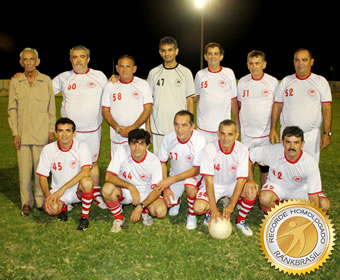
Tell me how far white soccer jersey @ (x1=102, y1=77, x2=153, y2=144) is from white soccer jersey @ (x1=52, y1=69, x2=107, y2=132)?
0.17 meters

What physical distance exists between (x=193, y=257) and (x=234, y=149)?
148 centimetres

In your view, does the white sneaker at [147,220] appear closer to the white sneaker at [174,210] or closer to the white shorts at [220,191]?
the white sneaker at [174,210]

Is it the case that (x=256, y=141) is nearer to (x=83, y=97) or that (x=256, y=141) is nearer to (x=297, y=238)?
(x=297, y=238)

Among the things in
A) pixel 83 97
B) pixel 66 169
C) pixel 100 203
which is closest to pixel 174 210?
pixel 100 203

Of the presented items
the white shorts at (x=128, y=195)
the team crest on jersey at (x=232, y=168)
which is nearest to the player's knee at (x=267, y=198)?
the team crest on jersey at (x=232, y=168)

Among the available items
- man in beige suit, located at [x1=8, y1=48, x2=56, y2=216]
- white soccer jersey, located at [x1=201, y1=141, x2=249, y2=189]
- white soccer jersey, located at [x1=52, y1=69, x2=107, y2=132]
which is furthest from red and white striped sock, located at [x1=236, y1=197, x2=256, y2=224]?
man in beige suit, located at [x1=8, y1=48, x2=56, y2=216]

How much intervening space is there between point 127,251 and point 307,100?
307cm

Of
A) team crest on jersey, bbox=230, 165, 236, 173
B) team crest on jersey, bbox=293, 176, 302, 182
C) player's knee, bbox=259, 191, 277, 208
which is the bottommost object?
player's knee, bbox=259, 191, 277, 208

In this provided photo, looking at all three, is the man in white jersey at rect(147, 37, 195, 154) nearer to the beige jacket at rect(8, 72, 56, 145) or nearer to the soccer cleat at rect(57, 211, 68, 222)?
the beige jacket at rect(8, 72, 56, 145)

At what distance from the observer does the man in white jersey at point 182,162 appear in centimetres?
449

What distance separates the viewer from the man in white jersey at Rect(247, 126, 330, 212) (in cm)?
421

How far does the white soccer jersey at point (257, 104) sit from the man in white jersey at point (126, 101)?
1385mm

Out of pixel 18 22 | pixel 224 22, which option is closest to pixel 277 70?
pixel 224 22

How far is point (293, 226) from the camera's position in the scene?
354cm
